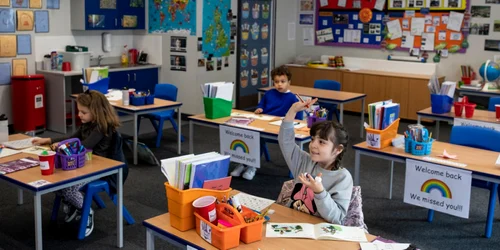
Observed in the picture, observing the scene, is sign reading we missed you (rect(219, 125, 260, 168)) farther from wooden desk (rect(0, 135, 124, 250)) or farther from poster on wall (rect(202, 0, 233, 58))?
poster on wall (rect(202, 0, 233, 58))

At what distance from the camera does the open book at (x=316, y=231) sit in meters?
2.56

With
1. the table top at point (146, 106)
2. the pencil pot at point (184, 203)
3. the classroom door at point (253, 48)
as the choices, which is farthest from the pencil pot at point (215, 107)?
the classroom door at point (253, 48)

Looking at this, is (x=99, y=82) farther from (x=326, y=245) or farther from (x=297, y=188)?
(x=326, y=245)

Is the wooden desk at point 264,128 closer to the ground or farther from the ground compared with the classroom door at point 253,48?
closer to the ground

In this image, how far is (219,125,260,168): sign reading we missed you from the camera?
16.2 feet

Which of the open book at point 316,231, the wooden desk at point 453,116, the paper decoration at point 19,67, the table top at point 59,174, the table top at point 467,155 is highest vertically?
the paper decoration at point 19,67

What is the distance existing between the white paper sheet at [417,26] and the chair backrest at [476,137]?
193 inches

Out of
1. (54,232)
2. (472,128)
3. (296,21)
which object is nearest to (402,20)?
(296,21)

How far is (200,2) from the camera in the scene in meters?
8.27

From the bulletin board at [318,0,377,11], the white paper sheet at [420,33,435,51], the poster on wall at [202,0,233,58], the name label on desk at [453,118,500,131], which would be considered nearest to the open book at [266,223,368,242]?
the name label on desk at [453,118,500,131]

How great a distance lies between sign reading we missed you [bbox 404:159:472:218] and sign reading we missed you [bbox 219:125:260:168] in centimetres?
139

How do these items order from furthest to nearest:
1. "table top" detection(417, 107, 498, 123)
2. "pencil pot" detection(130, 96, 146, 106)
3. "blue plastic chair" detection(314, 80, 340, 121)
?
"blue plastic chair" detection(314, 80, 340, 121), "pencil pot" detection(130, 96, 146, 106), "table top" detection(417, 107, 498, 123)

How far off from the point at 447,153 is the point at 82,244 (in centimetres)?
275

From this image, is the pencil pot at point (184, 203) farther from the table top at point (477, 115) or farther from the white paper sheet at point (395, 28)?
the white paper sheet at point (395, 28)
